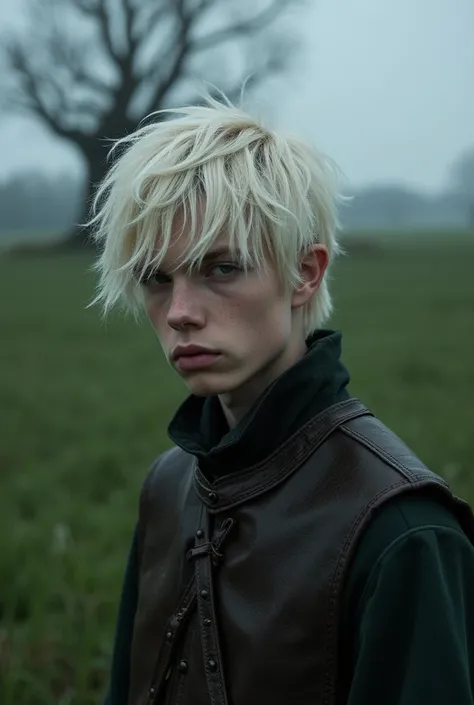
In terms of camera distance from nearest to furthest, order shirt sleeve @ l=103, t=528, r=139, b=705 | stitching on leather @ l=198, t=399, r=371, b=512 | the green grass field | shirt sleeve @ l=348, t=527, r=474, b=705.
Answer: shirt sleeve @ l=348, t=527, r=474, b=705, stitching on leather @ l=198, t=399, r=371, b=512, shirt sleeve @ l=103, t=528, r=139, b=705, the green grass field

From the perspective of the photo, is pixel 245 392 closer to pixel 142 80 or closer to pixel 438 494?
pixel 438 494

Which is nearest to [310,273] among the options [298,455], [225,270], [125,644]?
[225,270]

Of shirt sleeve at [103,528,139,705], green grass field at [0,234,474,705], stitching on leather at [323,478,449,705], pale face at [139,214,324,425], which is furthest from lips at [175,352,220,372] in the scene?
green grass field at [0,234,474,705]

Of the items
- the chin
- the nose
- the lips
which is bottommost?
the chin

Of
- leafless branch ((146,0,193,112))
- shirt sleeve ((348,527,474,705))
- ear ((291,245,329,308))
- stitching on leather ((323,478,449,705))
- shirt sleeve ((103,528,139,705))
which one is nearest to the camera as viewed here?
shirt sleeve ((348,527,474,705))

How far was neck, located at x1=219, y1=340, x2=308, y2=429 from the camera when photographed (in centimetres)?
178

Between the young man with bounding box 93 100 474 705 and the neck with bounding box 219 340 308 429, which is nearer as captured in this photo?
the young man with bounding box 93 100 474 705

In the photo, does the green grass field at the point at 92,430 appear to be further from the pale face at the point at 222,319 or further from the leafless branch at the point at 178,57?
the leafless branch at the point at 178,57

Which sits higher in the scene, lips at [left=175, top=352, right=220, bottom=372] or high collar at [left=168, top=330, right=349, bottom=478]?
lips at [left=175, top=352, right=220, bottom=372]

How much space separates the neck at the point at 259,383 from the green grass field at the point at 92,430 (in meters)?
1.94

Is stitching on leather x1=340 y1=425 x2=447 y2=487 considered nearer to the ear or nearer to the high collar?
the high collar

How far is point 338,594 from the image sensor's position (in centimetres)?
152

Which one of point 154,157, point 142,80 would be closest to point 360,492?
point 154,157

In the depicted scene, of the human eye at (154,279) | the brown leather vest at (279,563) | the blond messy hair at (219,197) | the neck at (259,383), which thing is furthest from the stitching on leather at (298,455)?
the human eye at (154,279)
